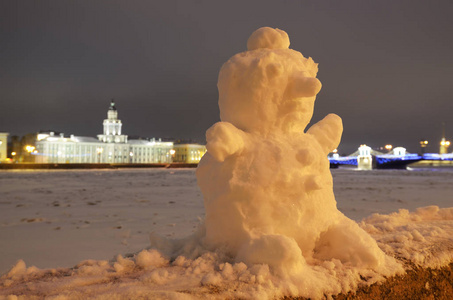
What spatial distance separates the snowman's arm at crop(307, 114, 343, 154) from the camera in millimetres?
2111

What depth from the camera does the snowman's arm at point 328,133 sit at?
2.11 metres

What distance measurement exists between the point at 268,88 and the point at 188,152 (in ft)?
287

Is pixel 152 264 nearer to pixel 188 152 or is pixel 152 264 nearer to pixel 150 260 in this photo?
pixel 150 260

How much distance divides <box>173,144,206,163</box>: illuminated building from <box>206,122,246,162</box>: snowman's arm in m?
86.2

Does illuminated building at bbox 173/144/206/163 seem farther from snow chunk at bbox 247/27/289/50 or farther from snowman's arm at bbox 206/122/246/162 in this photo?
snowman's arm at bbox 206/122/246/162

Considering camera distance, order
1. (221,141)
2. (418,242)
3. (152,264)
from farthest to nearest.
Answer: (418,242) < (152,264) < (221,141)

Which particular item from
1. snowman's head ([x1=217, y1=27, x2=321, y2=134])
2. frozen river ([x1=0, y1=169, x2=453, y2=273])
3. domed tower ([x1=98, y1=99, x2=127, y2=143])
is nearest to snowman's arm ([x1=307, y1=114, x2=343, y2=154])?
snowman's head ([x1=217, y1=27, x2=321, y2=134])

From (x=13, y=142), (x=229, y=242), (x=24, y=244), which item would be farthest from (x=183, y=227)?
(x=13, y=142)

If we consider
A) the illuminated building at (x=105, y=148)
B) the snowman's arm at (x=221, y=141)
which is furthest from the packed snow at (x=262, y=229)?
the illuminated building at (x=105, y=148)

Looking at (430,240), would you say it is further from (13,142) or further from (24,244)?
(13,142)

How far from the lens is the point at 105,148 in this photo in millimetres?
80000

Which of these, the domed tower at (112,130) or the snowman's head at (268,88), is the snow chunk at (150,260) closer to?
the snowman's head at (268,88)

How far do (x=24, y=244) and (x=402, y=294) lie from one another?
4.13 metres

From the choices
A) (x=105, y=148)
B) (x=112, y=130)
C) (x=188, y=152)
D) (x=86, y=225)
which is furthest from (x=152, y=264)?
(x=112, y=130)
